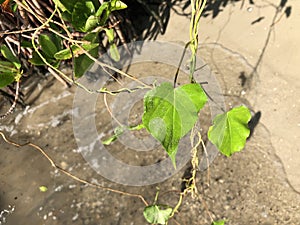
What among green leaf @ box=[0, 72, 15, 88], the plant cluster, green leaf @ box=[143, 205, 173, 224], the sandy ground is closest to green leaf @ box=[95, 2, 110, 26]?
the plant cluster

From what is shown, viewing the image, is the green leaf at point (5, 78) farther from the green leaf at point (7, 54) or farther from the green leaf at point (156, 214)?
the green leaf at point (156, 214)

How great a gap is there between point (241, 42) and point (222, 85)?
0.23 meters

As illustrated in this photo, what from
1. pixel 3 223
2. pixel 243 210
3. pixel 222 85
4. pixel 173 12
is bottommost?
pixel 3 223

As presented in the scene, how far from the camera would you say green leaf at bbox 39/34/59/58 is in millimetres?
1256

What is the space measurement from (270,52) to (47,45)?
3.01ft

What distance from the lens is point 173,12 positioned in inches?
78.5

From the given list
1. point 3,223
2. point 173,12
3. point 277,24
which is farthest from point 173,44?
point 3,223

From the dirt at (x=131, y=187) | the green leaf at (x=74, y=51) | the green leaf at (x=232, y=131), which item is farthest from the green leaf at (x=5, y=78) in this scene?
the green leaf at (x=232, y=131)

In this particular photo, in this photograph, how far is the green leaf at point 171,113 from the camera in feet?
2.82

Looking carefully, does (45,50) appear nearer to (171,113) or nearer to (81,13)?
(81,13)

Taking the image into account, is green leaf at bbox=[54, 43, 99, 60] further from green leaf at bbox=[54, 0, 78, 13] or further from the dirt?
the dirt

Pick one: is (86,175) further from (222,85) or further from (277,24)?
(277,24)

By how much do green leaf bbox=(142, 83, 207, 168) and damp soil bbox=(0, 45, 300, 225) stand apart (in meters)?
0.70

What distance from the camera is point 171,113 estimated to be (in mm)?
876
